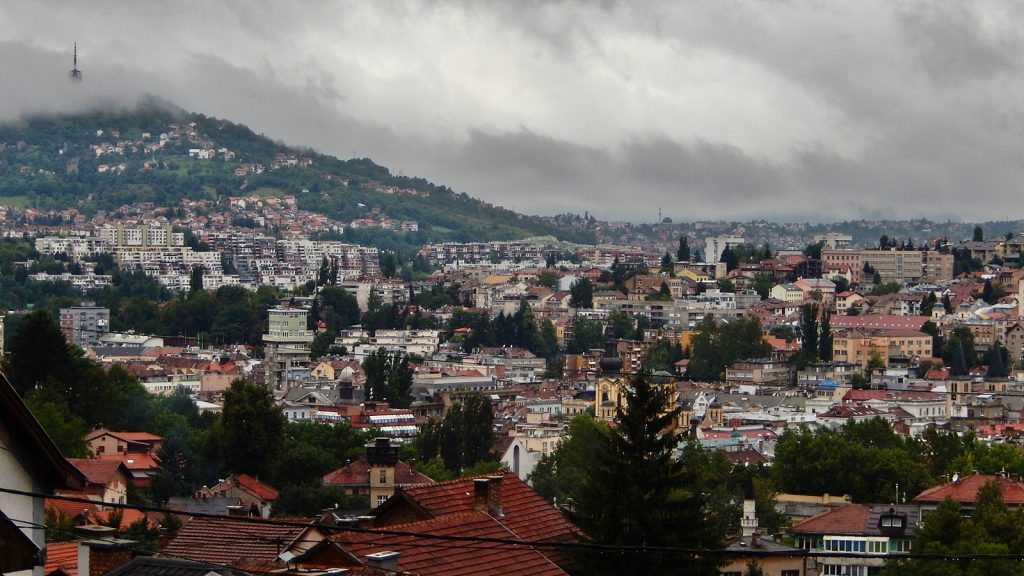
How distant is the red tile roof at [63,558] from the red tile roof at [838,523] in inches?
1178

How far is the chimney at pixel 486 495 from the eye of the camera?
17.2 metres

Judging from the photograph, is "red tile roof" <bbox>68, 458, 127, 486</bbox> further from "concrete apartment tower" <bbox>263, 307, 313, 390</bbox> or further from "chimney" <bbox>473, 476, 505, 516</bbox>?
"concrete apartment tower" <bbox>263, 307, 313, 390</bbox>

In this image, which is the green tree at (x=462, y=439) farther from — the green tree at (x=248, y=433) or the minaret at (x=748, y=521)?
the minaret at (x=748, y=521)

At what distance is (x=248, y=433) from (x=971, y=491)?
17208mm

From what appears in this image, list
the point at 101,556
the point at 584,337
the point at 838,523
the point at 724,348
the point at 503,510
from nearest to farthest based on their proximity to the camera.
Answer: the point at 101,556, the point at 503,510, the point at 838,523, the point at 724,348, the point at 584,337

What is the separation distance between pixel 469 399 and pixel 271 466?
15.5 m

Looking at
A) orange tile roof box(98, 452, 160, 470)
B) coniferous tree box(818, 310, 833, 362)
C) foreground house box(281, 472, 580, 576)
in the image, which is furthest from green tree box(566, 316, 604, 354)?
foreground house box(281, 472, 580, 576)

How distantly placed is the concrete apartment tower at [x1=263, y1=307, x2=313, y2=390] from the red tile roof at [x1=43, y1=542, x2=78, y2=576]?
350ft

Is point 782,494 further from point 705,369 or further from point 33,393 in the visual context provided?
point 705,369

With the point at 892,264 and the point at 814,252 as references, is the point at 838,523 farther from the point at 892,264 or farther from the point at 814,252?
the point at 892,264

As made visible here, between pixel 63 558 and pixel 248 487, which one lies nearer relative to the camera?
pixel 63 558

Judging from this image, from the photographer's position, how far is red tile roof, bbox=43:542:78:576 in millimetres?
14453

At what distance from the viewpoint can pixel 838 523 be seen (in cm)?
4569

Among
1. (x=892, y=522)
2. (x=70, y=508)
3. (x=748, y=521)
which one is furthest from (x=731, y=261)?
(x=70, y=508)
